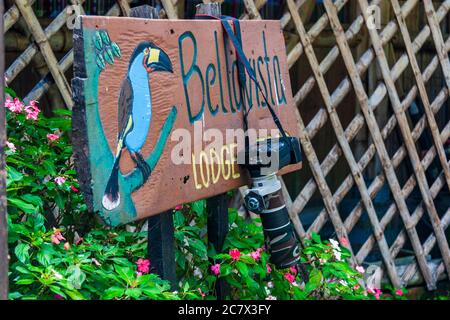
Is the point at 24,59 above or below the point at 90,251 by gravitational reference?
above

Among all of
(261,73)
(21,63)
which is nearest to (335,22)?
(261,73)

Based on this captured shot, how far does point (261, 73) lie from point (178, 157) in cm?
67

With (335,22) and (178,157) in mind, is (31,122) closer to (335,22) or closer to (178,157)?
(178,157)

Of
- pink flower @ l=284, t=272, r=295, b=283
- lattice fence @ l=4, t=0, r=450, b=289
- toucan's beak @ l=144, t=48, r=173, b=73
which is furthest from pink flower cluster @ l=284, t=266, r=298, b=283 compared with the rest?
toucan's beak @ l=144, t=48, r=173, b=73

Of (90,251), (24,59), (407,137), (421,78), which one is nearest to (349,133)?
(407,137)

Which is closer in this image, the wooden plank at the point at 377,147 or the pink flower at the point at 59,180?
the pink flower at the point at 59,180

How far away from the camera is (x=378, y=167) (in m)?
5.73

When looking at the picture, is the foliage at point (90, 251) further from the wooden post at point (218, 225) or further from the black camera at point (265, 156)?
the black camera at point (265, 156)

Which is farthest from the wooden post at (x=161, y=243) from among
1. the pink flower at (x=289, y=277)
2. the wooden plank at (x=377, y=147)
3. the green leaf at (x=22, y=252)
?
the wooden plank at (x=377, y=147)

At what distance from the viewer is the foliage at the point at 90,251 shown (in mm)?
2268

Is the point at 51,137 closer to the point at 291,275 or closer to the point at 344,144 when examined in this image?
the point at 291,275

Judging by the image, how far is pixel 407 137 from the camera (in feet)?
15.2

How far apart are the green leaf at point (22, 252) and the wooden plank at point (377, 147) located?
2.37 metres

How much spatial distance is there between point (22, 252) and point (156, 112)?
0.52 metres
